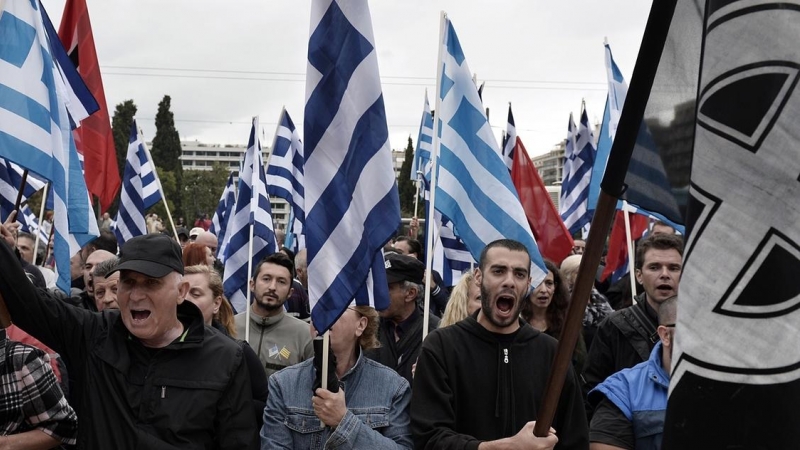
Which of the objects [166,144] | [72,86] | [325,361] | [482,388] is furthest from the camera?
[166,144]

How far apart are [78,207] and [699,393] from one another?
6711 mm

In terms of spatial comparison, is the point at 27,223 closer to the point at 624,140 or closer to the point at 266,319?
the point at 266,319

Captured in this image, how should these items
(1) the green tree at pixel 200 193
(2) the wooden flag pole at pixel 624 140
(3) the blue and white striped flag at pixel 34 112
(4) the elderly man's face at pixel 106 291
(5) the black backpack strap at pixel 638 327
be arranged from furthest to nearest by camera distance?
(1) the green tree at pixel 200 193
(4) the elderly man's face at pixel 106 291
(3) the blue and white striped flag at pixel 34 112
(5) the black backpack strap at pixel 638 327
(2) the wooden flag pole at pixel 624 140

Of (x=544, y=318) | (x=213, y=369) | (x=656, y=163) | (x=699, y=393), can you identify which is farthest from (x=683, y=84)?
(x=544, y=318)

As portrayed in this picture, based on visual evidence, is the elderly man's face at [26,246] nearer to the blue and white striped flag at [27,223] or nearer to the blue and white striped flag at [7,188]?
the blue and white striped flag at [7,188]

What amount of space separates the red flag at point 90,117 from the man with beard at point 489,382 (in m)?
5.49

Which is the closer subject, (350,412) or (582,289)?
(582,289)

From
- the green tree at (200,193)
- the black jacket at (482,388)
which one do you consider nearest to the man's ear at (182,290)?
the black jacket at (482,388)

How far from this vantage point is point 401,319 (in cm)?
726

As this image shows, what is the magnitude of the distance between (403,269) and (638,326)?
2065 millimetres

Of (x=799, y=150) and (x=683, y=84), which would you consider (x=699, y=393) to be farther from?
(x=683, y=84)

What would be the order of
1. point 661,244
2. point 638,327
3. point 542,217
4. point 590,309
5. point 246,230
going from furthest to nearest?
point 246,230, point 542,217, point 590,309, point 661,244, point 638,327

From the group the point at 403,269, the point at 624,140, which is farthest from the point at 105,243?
the point at 624,140

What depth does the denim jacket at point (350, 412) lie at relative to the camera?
4477 millimetres
